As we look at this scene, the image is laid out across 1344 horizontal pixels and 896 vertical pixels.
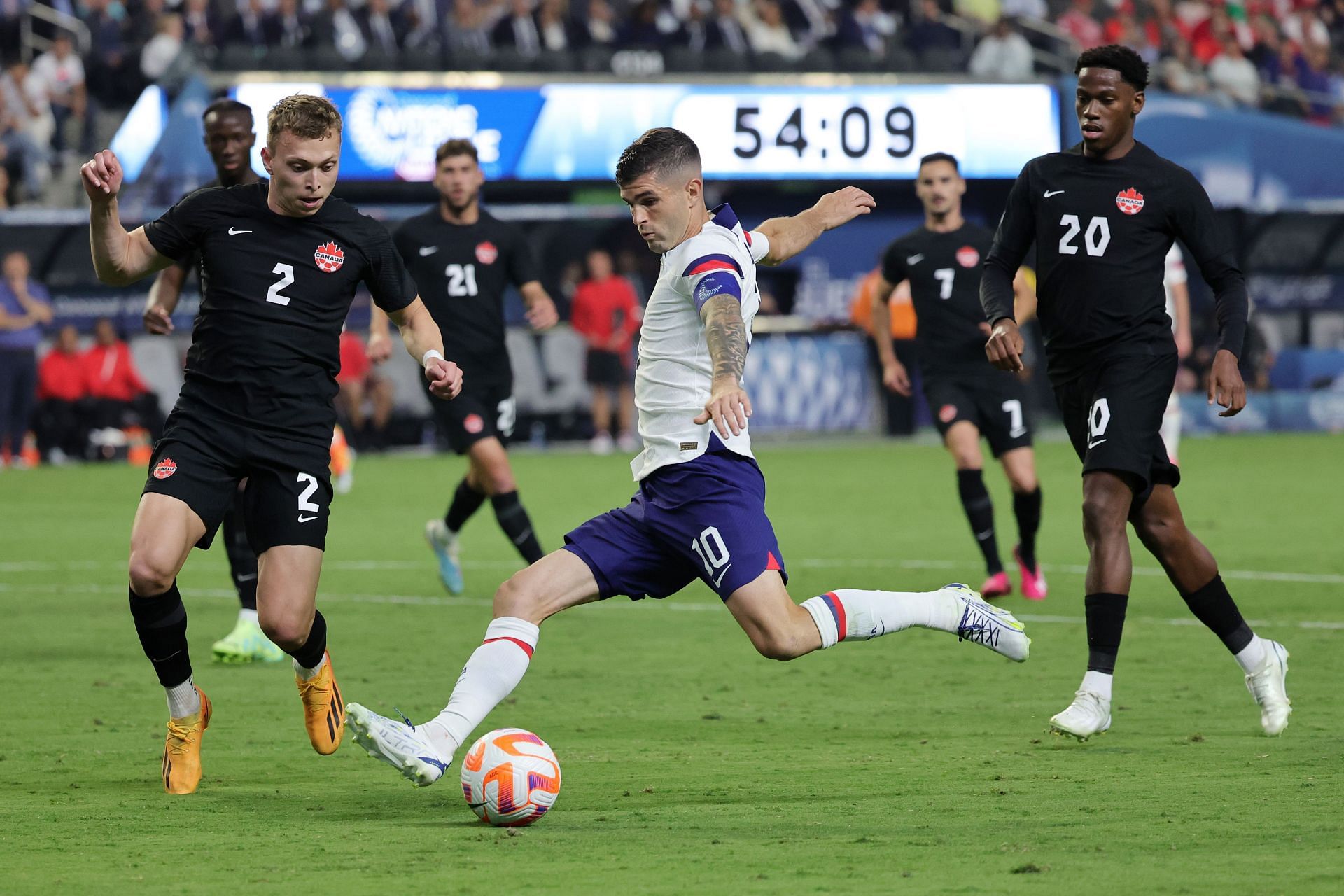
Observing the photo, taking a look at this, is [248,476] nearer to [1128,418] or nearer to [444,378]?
[444,378]

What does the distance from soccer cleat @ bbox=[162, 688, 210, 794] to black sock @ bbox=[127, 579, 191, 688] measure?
0.53 feet

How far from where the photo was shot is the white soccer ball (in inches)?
212

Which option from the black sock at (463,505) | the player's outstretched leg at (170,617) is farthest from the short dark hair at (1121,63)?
the black sock at (463,505)

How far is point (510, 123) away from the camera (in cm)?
2434

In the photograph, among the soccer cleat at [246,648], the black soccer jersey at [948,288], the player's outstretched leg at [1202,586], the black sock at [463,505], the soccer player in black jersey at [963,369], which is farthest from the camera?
the black sock at [463,505]

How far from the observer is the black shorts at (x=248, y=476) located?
610cm

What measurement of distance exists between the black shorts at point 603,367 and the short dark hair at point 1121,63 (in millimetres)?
17310

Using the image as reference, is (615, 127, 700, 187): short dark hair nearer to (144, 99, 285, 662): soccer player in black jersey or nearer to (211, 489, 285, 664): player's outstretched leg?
(144, 99, 285, 662): soccer player in black jersey

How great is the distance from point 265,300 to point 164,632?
110cm

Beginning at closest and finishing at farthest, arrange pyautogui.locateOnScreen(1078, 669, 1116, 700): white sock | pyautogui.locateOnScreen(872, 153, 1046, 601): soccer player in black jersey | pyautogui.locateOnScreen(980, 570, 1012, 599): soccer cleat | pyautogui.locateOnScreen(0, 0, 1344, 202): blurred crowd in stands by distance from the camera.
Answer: pyautogui.locateOnScreen(1078, 669, 1116, 700): white sock < pyautogui.locateOnScreen(980, 570, 1012, 599): soccer cleat < pyautogui.locateOnScreen(872, 153, 1046, 601): soccer player in black jersey < pyautogui.locateOnScreen(0, 0, 1344, 202): blurred crowd in stands

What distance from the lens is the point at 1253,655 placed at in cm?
689

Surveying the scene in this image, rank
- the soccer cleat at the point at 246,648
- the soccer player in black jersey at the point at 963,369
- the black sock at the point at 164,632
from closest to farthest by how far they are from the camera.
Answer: the black sock at the point at 164,632
the soccer cleat at the point at 246,648
the soccer player in black jersey at the point at 963,369

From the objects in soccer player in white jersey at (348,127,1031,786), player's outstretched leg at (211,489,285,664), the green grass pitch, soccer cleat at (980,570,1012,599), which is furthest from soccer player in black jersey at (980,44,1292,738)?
player's outstretched leg at (211,489,285,664)

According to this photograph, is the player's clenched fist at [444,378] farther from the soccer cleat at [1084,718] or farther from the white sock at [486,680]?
the soccer cleat at [1084,718]
